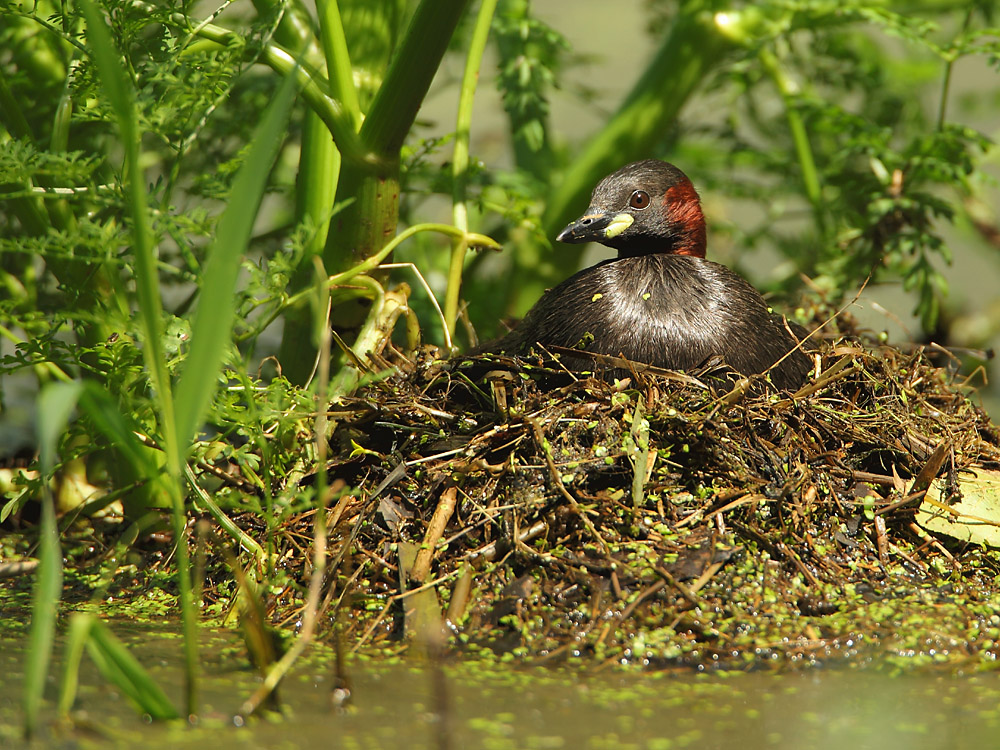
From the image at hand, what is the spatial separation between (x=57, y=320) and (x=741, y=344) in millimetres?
1891

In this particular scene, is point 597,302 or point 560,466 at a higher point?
point 597,302

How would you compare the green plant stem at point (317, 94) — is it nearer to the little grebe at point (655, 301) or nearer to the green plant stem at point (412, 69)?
the green plant stem at point (412, 69)

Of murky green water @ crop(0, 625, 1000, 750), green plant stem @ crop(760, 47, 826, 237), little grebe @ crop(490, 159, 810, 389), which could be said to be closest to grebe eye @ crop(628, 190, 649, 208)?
little grebe @ crop(490, 159, 810, 389)

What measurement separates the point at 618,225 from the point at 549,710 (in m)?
1.75

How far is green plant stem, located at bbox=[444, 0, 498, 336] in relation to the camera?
3.53m

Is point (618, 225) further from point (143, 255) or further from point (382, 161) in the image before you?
point (143, 255)

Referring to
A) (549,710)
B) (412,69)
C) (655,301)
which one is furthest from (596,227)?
(549,710)

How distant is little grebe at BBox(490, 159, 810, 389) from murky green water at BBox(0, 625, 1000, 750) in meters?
1.04

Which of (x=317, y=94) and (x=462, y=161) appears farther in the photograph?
(x=462, y=161)

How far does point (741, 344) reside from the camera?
307cm

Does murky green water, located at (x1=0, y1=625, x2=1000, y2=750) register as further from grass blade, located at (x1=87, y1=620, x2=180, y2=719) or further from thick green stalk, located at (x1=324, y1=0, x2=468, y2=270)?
thick green stalk, located at (x1=324, y1=0, x2=468, y2=270)

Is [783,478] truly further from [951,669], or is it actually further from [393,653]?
[393,653]

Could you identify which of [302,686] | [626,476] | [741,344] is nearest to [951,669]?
[626,476]

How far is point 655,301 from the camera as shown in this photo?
122 inches
